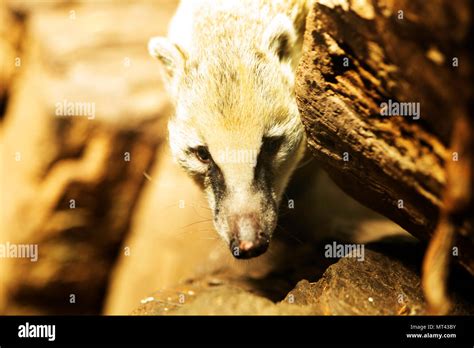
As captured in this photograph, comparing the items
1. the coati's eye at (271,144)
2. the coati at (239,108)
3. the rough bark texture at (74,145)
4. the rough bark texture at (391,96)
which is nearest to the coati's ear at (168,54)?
the coati at (239,108)

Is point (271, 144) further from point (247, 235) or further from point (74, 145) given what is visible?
point (74, 145)

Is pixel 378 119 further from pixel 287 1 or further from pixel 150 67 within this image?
pixel 150 67

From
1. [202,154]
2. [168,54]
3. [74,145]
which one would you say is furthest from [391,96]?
[74,145]

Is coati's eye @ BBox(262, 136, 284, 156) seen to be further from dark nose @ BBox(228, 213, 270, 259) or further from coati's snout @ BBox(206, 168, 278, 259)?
dark nose @ BBox(228, 213, 270, 259)

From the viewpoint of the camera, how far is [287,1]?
125 inches

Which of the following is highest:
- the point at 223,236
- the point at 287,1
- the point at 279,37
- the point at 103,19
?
the point at 287,1

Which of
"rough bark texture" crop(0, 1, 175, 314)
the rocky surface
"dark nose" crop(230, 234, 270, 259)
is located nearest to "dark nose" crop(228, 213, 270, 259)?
"dark nose" crop(230, 234, 270, 259)

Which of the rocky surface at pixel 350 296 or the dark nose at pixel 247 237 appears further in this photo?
the dark nose at pixel 247 237

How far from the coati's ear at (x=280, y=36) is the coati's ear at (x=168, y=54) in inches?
21.7

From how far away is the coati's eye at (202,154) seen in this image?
3.00 m

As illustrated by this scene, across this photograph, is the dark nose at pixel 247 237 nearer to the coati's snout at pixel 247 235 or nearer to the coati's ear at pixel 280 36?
the coati's snout at pixel 247 235

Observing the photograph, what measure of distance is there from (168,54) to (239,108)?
0.72 meters

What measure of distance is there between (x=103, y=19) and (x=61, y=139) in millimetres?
1438
